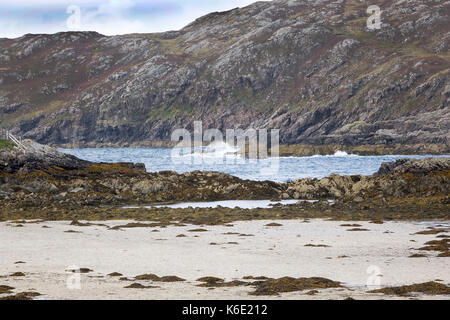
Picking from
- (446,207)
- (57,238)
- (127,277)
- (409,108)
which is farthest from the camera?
(409,108)

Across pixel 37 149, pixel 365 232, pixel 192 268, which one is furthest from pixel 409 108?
pixel 192 268

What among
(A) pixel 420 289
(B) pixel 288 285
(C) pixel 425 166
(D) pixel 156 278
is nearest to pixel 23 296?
(D) pixel 156 278

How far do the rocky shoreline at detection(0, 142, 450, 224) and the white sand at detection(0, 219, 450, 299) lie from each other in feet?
14.2

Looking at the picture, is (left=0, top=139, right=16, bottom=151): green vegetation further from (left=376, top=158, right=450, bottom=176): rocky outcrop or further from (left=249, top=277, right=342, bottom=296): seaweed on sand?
(left=249, top=277, right=342, bottom=296): seaweed on sand

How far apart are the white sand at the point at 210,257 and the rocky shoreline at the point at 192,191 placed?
432 cm

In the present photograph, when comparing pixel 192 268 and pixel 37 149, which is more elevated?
pixel 37 149

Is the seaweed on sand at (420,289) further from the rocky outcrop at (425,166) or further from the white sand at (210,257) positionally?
the rocky outcrop at (425,166)

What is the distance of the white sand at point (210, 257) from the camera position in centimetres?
1719

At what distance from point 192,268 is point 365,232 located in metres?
12.3

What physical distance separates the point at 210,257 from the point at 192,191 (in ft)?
78.6

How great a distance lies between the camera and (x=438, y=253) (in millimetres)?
22922
